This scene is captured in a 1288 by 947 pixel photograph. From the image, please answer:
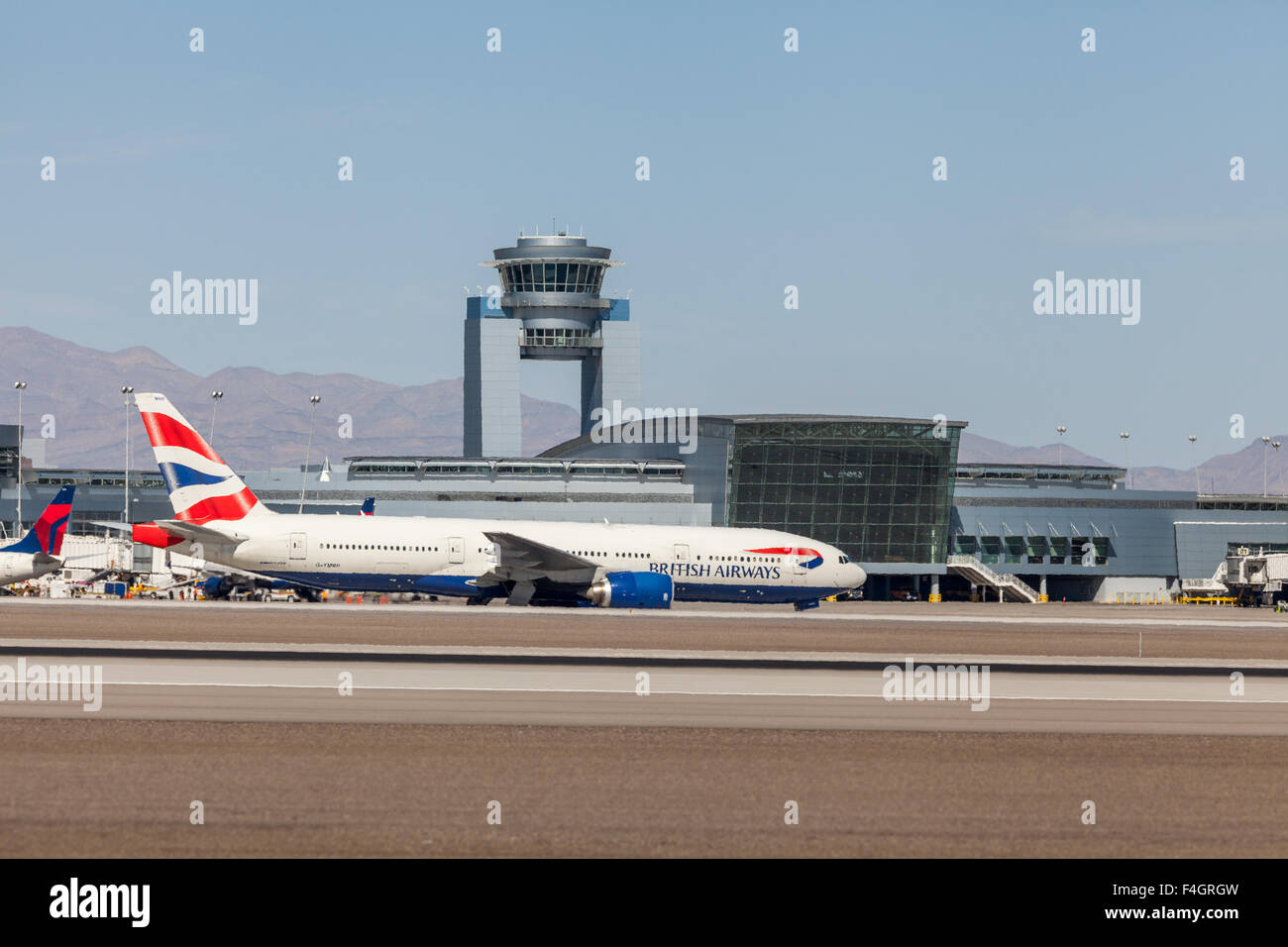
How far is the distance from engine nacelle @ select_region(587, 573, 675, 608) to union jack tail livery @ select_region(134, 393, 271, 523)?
14801mm

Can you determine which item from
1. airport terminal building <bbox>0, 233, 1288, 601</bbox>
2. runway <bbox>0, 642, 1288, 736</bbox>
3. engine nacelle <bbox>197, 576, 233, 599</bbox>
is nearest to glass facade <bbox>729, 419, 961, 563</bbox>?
airport terminal building <bbox>0, 233, 1288, 601</bbox>

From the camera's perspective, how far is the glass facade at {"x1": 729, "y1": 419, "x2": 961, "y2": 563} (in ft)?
375

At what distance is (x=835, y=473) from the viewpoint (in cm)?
11450

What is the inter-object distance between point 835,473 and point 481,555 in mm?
54082

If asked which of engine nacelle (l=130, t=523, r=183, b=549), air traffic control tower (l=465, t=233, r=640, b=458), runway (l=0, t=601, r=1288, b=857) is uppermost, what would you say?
air traffic control tower (l=465, t=233, r=640, b=458)

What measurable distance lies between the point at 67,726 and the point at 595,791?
337 inches

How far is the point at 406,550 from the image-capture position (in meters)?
63.5

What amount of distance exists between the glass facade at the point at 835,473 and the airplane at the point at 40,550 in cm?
5381

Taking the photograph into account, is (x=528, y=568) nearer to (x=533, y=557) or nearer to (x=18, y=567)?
(x=533, y=557)

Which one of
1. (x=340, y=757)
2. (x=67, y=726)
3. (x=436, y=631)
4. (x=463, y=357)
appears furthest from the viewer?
(x=463, y=357)

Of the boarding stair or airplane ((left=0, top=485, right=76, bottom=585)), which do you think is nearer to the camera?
airplane ((left=0, top=485, right=76, bottom=585))

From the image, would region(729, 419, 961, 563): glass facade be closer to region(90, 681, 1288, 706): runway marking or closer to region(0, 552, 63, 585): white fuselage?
region(0, 552, 63, 585): white fuselage
